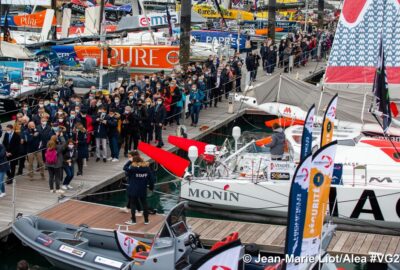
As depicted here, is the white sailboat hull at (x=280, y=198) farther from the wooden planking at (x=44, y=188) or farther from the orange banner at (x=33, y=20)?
the orange banner at (x=33, y=20)

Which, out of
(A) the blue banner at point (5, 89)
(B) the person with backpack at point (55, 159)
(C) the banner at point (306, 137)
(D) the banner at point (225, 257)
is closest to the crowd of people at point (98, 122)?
(B) the person with backpack at point (55, 159)

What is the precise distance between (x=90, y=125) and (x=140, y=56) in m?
14.2

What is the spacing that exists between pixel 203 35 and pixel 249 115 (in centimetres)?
1366

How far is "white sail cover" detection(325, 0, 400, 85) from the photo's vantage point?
17031 mm

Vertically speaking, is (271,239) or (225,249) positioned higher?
(225,249)

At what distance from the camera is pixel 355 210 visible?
49.1ft

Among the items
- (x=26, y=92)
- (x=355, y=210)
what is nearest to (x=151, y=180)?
(x=355, y=210)

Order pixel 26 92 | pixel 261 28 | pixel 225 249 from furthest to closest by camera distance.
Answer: pixel 261 28
pixel 26 92
pixel 225 249

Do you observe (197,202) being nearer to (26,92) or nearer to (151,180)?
(151,180)

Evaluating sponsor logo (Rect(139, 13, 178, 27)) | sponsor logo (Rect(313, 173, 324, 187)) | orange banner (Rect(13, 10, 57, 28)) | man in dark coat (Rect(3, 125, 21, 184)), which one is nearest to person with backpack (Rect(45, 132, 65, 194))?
man in dark coat (Rect(3, 125, 21, 184))

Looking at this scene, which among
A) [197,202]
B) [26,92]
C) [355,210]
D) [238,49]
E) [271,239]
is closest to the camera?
[271,239]

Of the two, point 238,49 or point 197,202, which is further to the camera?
point 238,49

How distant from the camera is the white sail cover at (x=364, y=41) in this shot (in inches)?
A: 671

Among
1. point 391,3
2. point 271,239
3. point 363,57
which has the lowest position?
point 271,239
